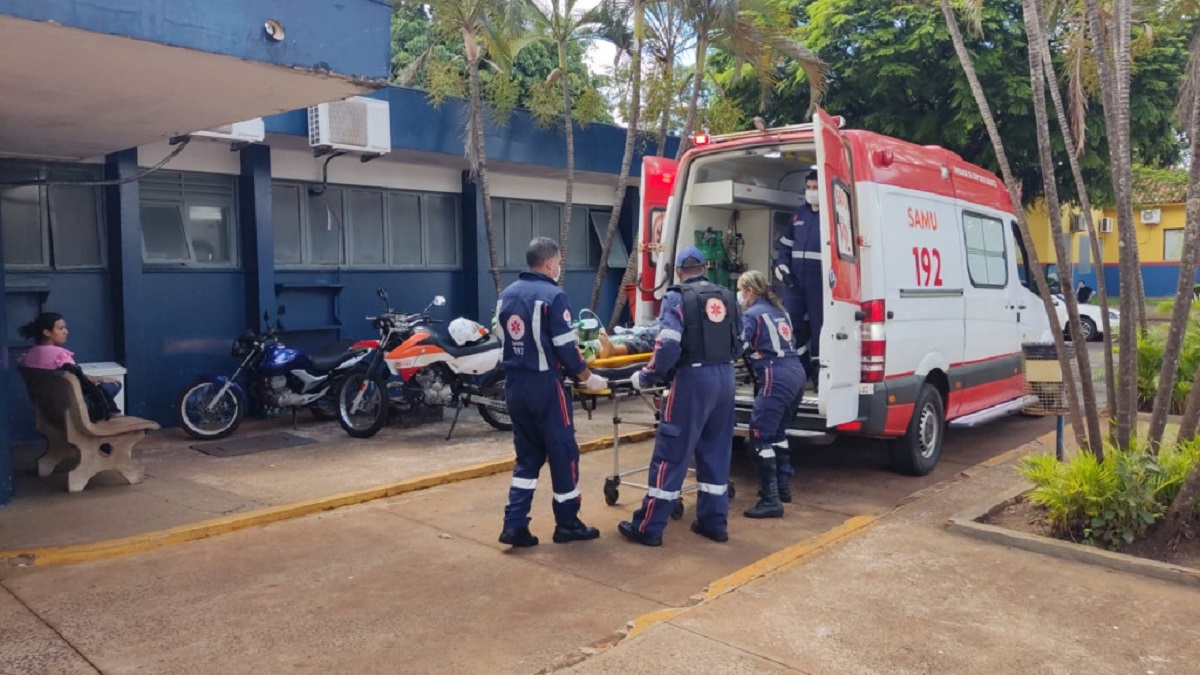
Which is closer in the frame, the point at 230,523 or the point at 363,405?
the point at 230,523

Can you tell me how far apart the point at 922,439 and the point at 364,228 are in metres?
6.93

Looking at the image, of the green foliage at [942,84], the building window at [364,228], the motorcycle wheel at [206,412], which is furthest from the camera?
the green foliage at [942,84]

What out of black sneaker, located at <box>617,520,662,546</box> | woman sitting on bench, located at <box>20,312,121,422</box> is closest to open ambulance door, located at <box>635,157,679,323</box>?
black sneaker, located at <box>617,520,662,546</box>

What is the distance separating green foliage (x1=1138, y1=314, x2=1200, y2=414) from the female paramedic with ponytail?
5499 mm

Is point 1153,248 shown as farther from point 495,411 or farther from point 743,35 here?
point 495,411

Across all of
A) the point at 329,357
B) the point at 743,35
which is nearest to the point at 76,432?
the point at 329,357

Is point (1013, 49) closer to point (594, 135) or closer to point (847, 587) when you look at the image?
point (594, 135)

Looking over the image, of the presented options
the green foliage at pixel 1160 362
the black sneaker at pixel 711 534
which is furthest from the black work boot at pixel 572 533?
the green foliage at pixel 1160 362

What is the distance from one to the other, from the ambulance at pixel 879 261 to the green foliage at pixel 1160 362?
1.57 meters

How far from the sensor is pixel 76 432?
675cm

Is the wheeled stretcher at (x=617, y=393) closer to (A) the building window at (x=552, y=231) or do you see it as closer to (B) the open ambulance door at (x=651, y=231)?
(B) the open ambulance door at (x=651, y=231)

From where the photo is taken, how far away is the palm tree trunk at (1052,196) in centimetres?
567

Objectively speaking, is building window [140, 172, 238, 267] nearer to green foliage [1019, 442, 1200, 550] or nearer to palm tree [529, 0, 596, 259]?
palm tree [529, 0, 596, 259]

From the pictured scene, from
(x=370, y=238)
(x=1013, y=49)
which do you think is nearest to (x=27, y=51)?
(x=370, y=238)
